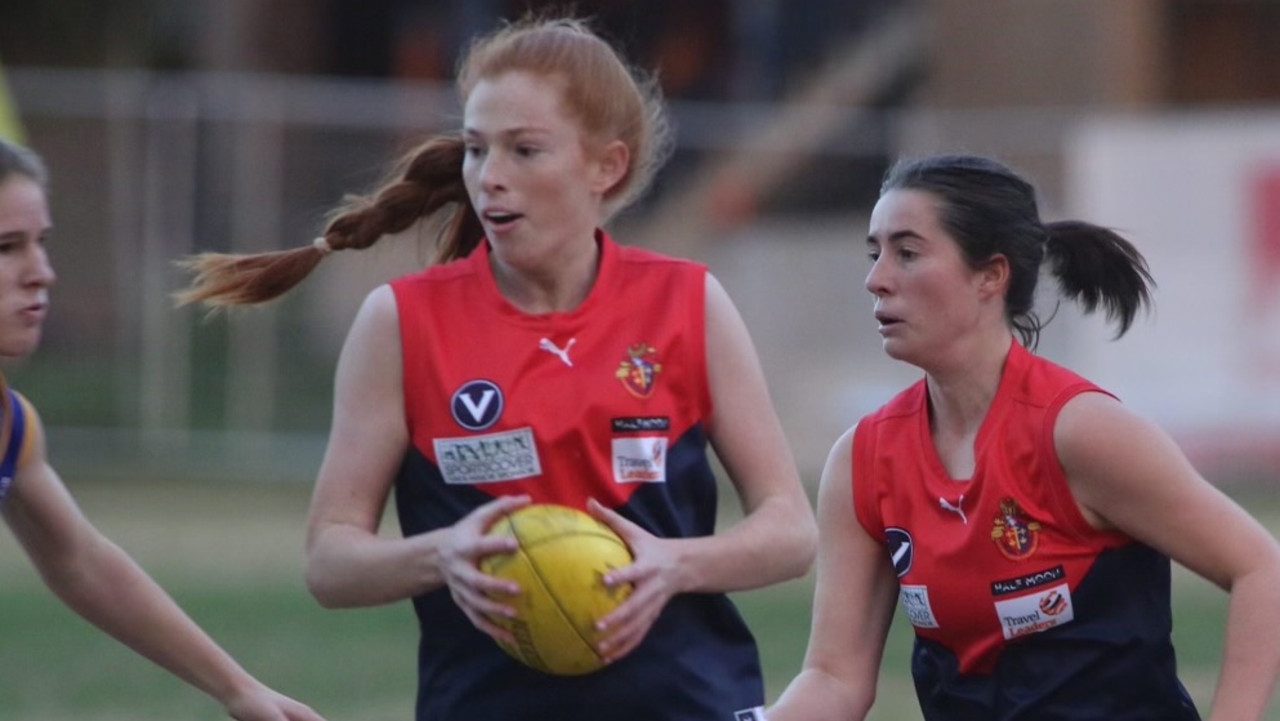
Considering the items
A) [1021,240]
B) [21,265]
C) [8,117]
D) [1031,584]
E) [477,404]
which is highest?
[1021,240]

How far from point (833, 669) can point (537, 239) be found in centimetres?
105

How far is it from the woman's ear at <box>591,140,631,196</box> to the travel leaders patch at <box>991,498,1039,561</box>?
0.92m

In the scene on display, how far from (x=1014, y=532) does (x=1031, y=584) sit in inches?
3.8

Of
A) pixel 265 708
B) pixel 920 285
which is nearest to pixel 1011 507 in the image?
pixel 920 285

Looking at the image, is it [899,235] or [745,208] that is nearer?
[899,235]

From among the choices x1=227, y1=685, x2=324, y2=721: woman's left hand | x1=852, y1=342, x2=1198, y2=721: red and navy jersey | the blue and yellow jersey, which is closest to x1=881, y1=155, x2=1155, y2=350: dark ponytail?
x1=852, y1=342, x2=1198, y2=721: red and navy jersey

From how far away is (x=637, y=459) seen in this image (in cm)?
407

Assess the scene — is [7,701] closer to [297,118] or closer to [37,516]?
[37,516]

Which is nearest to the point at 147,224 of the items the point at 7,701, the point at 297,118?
the point at 297,118

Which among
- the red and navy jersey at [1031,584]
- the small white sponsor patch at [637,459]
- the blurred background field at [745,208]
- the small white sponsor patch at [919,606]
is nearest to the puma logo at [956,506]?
the red and navy jersey at [1031,584]

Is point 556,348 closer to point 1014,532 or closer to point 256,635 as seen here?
point 1014,532

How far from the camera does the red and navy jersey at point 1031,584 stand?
4.12 meters

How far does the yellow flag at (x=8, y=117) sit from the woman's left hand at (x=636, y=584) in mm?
4487

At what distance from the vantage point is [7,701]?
8164 millimetres
